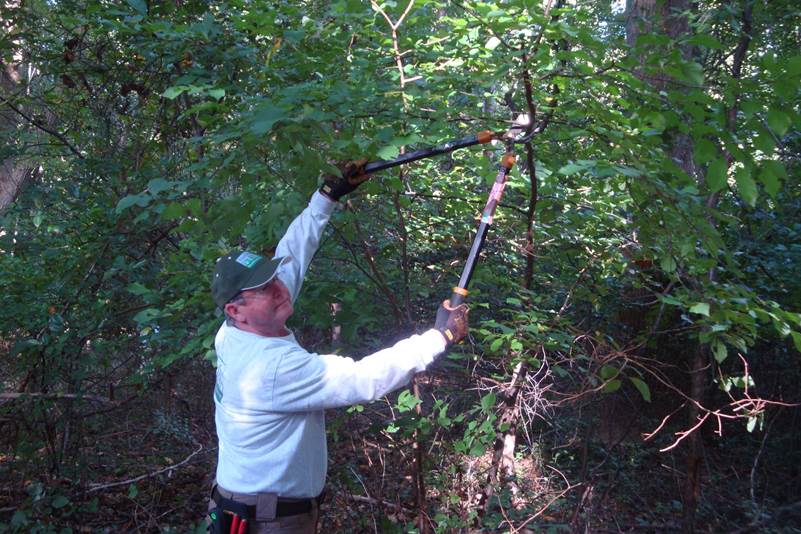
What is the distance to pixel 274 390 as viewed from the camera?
2.36m

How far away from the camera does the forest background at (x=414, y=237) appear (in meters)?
2.82

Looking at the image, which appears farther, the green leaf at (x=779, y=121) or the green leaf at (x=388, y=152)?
the green leaf at (x=388, y=152)

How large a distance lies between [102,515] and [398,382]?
391 centimetres

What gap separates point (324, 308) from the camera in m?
3.43

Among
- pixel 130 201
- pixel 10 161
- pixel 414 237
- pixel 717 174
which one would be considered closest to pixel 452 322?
pixel 717 174

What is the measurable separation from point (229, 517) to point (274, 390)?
1.98 feet

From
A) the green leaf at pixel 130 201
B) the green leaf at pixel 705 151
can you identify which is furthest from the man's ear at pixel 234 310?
the green leaf at pixel 705 151

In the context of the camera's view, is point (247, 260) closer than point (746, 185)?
No

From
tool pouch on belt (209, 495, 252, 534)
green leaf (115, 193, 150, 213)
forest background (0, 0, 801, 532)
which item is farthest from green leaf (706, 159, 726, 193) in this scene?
green leaf (115, 193, 150, 213)

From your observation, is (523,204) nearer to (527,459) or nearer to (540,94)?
(540,94)

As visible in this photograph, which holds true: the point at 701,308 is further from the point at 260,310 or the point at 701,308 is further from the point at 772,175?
the point at 260,310

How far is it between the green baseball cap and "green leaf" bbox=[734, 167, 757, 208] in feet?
5.84

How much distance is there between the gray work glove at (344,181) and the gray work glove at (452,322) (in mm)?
795

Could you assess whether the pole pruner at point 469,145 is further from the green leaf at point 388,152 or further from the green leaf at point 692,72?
the green leaf at point 692,72
